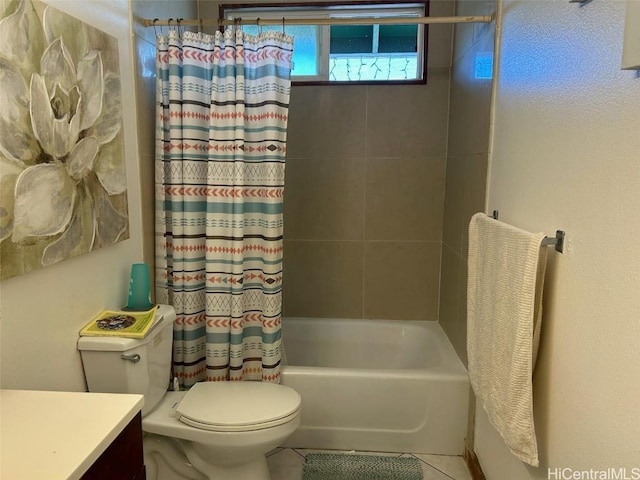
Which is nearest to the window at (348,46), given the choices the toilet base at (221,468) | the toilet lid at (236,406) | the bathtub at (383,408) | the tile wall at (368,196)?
the tile wall at (368,196)

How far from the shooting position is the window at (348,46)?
2594 millimetres

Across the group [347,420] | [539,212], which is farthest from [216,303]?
[539,212]

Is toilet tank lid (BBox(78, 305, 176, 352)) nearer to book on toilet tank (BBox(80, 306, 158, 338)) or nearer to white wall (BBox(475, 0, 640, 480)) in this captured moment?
book on toilet tank (BBox(80, 306, 158, 338))

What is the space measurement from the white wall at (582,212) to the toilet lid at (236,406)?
0.83 meters

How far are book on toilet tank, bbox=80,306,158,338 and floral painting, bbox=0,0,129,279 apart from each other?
0.27 metres

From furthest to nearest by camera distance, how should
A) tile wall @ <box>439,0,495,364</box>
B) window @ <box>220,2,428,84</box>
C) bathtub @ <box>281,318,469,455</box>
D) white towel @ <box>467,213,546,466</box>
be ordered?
1. window @ <box>220,2,428,84</box>
2. bathtub @ <box>281,318,469,455</box>
3. tile wall @ <box>439,0,495,364</box>
4. white towel @ <box>467,213,546,466</box>

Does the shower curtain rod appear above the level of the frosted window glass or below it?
below

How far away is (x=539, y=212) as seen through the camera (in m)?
1.35

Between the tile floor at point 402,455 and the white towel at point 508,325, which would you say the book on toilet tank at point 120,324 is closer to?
the tile floor at point 402,455

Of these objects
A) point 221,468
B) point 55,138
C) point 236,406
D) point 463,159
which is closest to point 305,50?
point 463,159

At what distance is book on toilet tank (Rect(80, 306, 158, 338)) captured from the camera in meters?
1.49

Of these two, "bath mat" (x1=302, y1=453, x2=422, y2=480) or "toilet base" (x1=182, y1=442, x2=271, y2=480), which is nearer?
"toilet base" (x1=182, y1=442, x2=271, y2=480)

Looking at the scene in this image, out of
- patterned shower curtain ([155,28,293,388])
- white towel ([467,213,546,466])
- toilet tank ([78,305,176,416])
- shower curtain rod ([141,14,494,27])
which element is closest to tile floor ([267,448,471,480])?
patterned shower curtain ([155,28,293,388])

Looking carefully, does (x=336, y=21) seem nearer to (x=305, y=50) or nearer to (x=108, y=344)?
(x=305, y=50)
